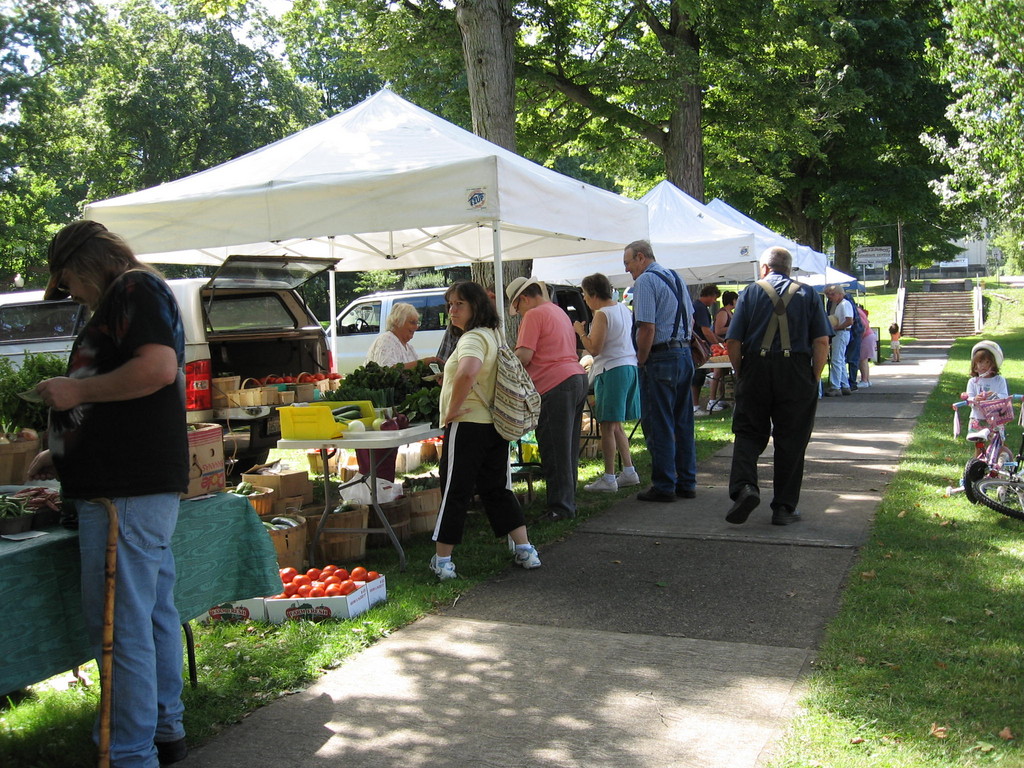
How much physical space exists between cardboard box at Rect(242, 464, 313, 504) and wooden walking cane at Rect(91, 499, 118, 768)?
359 centimetres

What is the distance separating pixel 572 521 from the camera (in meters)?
7.11

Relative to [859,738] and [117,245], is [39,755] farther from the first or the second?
[859,738]

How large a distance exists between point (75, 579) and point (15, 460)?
1.92m

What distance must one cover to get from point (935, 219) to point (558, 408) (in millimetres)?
33537

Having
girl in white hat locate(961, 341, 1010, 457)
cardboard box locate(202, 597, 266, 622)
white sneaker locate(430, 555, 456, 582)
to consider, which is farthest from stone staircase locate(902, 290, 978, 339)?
cardboard box locate(202, 597, 266, 622)

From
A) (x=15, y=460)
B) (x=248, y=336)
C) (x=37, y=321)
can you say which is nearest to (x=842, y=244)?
(x=37, y=321)

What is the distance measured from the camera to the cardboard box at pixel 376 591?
5.20 meters

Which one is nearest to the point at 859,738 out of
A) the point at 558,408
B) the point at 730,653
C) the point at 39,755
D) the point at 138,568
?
the point at 730,653

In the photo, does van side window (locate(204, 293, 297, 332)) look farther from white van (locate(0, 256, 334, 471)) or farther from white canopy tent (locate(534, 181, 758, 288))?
white canopy tent (locate(534, 181, 758, 288))

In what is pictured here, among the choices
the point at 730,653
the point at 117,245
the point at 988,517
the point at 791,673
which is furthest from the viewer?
the point at 988,517

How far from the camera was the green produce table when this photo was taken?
323 centimetres

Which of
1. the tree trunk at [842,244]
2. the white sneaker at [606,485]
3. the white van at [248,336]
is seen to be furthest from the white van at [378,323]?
the tree trunk at [842,244]

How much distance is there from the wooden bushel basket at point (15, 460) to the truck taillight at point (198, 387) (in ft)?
9.46

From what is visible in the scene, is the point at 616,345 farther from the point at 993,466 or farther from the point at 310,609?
the point at 310,609
